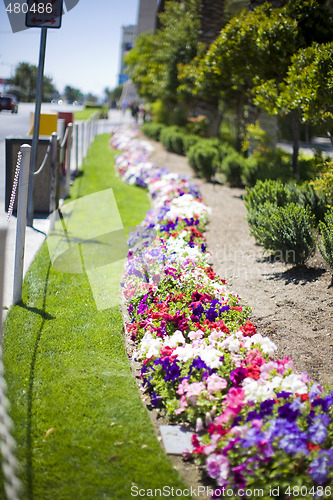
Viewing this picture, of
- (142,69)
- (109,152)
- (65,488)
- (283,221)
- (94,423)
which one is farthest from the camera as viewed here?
(142,69)

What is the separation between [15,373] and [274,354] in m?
2.09

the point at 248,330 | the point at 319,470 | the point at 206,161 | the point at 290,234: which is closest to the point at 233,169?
the point at 206,161

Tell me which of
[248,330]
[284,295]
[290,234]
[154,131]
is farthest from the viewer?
→ [154,131]

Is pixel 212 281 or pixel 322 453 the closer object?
pixel 322 453

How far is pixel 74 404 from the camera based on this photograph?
3.57 m

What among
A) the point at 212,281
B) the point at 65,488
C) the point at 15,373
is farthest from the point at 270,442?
the point at 212,281

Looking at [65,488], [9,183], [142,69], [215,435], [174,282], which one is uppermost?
[142,69]

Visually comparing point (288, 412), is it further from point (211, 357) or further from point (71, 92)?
point (71, 92)

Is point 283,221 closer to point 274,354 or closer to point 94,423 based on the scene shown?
point 274,354

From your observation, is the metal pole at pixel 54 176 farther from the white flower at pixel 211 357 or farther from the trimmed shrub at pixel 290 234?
the white flower at pixel 211 357

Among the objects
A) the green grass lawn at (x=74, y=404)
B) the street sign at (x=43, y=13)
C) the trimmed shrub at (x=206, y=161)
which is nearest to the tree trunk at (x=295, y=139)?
the trimmed shrub at (x=206, y=161)

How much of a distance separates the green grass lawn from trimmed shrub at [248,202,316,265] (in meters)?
2.05

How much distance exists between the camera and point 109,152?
20641 mm

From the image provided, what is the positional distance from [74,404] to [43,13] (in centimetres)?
560
